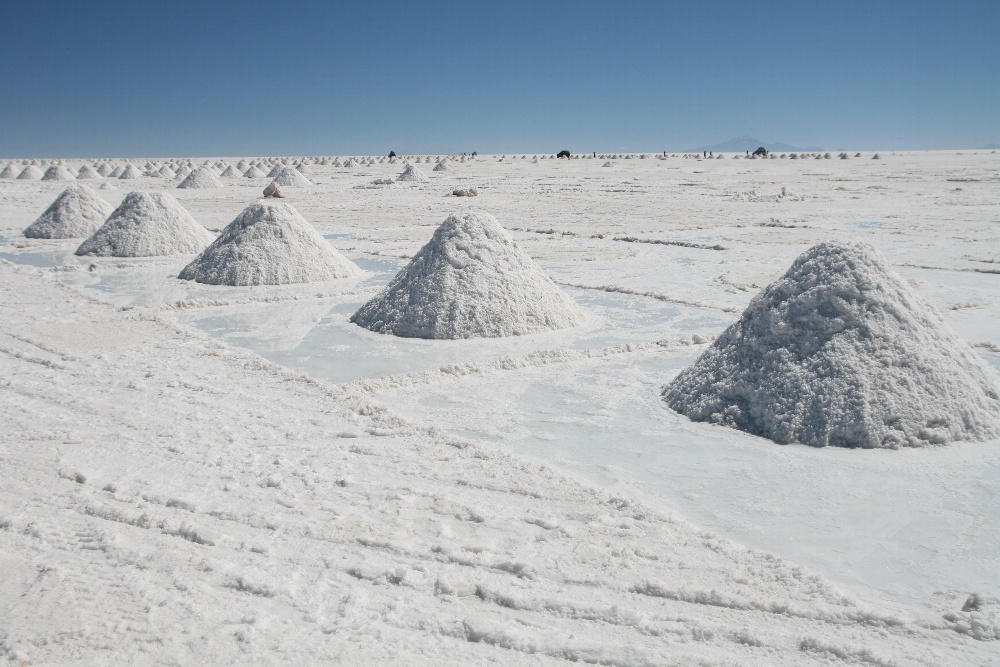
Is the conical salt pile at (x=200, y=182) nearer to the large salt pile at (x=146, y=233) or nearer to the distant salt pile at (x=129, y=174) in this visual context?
the distant salt pile at (x=129, y=174)

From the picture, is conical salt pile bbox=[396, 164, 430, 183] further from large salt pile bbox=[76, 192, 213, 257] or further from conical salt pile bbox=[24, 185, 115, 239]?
large salt pile bbox=[76, 192, 213, 257]

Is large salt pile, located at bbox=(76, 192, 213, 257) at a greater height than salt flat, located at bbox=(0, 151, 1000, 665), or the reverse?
large salt pile, located at bbox=(76, 192, 213, 257)

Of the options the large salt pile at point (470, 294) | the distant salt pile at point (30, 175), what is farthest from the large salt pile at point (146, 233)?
the distant salt pile at point (30, 175)

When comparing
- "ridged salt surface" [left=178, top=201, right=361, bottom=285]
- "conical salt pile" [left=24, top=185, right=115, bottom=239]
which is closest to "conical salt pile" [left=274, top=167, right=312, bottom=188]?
"conical salt pile" [left=24, top=185, right=115, bottom=239]

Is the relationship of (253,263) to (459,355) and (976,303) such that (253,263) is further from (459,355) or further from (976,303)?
(976,303)

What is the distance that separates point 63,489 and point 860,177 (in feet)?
93.0

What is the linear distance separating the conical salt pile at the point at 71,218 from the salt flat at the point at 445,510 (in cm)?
734

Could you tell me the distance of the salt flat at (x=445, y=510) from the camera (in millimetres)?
2254

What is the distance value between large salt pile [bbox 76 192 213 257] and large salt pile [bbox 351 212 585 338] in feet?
18.0

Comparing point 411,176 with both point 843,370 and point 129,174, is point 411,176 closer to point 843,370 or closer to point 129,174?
point 129,174

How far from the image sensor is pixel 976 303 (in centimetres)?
707

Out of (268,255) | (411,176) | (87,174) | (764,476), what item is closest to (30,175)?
(87,174)

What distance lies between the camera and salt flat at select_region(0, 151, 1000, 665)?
2.25 meters

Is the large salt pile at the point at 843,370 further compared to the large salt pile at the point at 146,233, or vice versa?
the large salt pile at the point at 146,233
